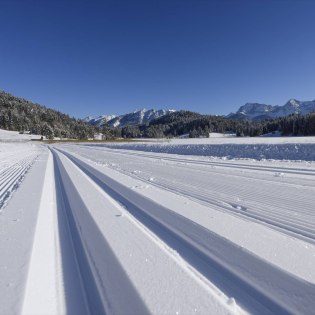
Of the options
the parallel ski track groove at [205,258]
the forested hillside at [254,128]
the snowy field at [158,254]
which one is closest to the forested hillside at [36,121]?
the forested hillside at [254,128]

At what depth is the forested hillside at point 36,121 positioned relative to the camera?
14498 centimetres

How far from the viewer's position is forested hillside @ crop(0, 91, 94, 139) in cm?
14498

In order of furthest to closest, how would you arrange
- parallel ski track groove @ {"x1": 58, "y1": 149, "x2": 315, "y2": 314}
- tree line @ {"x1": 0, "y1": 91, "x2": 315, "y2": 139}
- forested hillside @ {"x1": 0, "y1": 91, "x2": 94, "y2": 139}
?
forested hillside @ {"x1": 0, "y1": 91, "x2": 94, "y2": 139} < tree line @ {"x1": 0, "y1": 91, "x2": 315, "y2": 139} < parallel ski track groove @ {"x1": 58, "y1": 149, "x2": 315, "y2": 314}

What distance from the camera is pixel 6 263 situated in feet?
10.9

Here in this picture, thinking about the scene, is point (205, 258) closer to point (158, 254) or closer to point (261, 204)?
point (158, 254)

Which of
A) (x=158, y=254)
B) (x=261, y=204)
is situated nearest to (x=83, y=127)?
(x=261, y=204)

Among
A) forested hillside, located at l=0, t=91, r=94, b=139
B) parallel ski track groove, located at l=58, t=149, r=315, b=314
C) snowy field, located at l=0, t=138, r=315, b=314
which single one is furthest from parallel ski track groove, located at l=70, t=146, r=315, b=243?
forested hillside, located at l=0, t=91, r=94, b=139

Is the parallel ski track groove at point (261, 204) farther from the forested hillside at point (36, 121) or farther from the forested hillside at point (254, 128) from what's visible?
the forested hillside at point (36, 121)

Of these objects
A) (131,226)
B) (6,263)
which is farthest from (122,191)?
(6,263)

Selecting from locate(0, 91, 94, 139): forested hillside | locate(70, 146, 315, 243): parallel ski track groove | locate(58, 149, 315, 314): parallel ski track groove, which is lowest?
locate(70, 146, 315, 243): parallel ski track groove

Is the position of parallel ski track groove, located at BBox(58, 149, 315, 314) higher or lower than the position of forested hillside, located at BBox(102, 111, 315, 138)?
higher

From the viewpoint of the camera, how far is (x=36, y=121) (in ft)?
526

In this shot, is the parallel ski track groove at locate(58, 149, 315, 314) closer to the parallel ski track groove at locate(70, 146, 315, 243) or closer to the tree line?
the parallel ski track groove at locate(70, 146, 315, 243)

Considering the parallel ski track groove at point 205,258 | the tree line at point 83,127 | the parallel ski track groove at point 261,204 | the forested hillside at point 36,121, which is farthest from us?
the forested hillside at point 36,121
